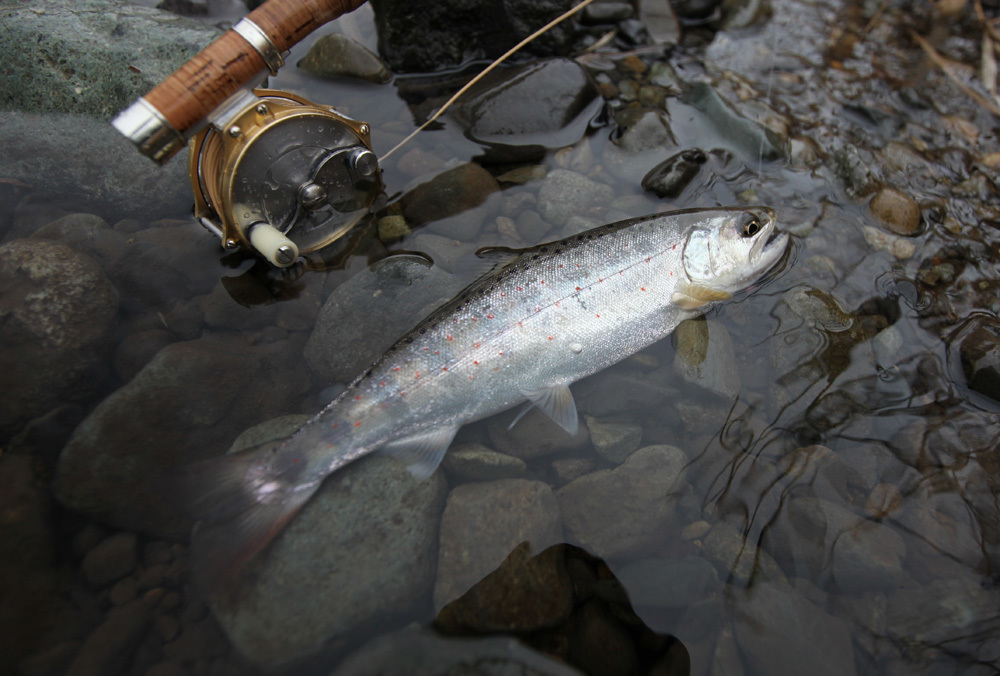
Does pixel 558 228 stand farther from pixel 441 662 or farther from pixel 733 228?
pixel 441 662

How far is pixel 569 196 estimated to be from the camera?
4.14 meters

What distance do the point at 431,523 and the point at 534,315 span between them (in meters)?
1.33

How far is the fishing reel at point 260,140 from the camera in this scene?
2.45m

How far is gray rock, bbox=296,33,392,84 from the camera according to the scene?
4641 mm

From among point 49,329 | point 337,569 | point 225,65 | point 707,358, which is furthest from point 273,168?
point 707,358

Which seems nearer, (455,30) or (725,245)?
(725,245)

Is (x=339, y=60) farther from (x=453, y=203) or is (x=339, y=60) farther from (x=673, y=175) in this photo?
(x=673, y=175)

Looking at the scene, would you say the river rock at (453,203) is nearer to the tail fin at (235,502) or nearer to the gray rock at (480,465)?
the gray rock at (480,465)

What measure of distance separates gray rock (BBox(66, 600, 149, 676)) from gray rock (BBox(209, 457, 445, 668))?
42 centimetres

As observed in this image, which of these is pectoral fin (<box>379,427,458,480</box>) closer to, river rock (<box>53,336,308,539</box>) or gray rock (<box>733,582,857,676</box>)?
river rock (<box>53,336,308,539</box>)

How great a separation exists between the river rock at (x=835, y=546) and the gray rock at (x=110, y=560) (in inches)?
136

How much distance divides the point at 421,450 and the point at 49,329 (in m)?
2.30

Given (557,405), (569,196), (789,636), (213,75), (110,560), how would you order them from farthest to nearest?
(569,196) < (557,405) < (110,560) < (789,636) < (213,75)

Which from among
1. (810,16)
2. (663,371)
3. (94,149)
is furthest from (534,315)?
(810,16)
